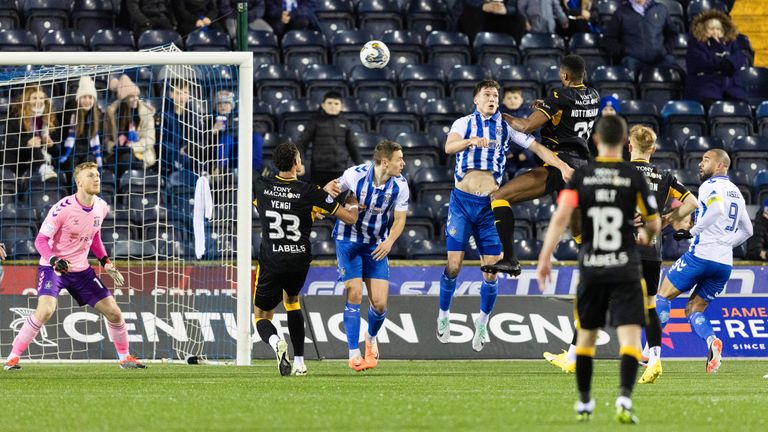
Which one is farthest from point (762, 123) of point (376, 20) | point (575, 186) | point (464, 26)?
point (575, 186)

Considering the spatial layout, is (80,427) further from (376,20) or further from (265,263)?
(376,20)

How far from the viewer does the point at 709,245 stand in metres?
15.3

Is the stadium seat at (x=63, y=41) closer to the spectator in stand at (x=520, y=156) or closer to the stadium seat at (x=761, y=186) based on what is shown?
the spectator in stand at (x=520, y=156)

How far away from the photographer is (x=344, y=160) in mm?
18172

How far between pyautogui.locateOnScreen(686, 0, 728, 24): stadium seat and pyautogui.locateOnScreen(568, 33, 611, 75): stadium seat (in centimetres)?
242

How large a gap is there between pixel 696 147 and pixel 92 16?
10.5 meters

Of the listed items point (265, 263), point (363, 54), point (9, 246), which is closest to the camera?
point (265, 263)

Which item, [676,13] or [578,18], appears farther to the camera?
[676,13]

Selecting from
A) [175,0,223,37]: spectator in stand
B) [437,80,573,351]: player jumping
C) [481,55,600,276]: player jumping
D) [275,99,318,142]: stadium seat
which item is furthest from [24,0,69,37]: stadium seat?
[481,55,600,276]: player jumping

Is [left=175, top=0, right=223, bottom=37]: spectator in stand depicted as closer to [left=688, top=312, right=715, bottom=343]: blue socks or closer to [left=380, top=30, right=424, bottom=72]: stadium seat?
[left=380, top=30, right=424, bottom=72]: stadium seat

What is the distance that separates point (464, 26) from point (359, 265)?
9.60m

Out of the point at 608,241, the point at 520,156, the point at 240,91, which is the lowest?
the point at 608,241

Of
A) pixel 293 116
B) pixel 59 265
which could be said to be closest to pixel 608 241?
pixel 59 265

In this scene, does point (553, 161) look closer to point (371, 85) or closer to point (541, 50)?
point (371, 85)
